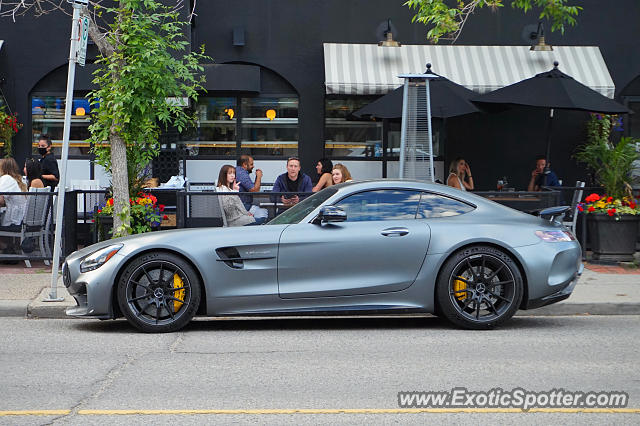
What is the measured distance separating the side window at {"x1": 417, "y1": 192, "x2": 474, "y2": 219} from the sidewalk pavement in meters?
1.85

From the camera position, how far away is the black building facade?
16531 millimetres

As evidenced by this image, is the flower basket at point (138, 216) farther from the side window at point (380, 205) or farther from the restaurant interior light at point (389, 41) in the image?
the restaurant interior light at point (389, 41)

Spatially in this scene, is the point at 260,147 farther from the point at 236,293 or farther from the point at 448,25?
the point at 236,293

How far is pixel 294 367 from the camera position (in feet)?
23.0

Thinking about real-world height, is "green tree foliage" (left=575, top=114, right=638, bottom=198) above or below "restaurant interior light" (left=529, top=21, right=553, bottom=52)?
below

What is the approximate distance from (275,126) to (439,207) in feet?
28.2

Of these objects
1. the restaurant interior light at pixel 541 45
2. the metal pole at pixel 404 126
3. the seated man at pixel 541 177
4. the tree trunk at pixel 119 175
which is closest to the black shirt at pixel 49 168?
the tree trunk at pixel 119 175

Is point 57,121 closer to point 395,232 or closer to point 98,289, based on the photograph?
point 98,289

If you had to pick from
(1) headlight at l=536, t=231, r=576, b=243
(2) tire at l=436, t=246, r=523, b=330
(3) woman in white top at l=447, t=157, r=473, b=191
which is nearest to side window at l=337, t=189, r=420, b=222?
(2) tire at l=436, t=246, r=523, b=330

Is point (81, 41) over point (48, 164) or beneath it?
over

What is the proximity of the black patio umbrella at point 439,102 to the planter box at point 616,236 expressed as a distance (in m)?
2.59

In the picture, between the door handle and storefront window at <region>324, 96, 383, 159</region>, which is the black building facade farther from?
the door handle

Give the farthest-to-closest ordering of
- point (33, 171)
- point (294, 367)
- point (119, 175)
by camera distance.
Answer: point (33, 171) < point (119, 175) < point (294, 367)

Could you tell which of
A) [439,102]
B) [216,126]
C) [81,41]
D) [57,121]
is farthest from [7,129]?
[439,102]
